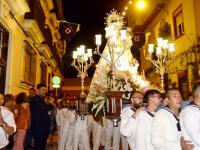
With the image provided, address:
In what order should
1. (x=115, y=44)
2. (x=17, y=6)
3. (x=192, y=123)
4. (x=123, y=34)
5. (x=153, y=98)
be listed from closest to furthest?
(x=192, y=123)
(x=153, y=98)
(x=123, y=34)
(x=115, y=44)
(x=17, y=6)

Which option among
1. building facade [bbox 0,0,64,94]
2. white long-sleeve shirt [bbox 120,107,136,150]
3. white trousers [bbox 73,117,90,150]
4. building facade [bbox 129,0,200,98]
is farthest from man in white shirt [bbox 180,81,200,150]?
building facade [bbox 129,0,200,98]

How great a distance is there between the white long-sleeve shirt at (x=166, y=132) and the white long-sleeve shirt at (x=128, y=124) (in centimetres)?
85

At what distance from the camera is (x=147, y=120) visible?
4691 mm

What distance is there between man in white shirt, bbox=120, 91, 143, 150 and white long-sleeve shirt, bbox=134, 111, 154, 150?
4.2 inches

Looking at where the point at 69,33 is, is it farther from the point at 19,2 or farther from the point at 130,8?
the point at 130,8

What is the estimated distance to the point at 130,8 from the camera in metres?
28.5

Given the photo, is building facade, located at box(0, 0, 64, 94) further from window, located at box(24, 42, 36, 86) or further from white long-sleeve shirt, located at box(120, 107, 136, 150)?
white long-sleeve shirt, located at box(120, 107, 136, 150)

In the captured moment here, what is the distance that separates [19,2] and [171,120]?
7389 millimetres

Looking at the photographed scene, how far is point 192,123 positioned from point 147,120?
1294 millimetres

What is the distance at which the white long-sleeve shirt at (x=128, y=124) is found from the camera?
4.85 meters

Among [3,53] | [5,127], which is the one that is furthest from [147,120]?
[3,53]

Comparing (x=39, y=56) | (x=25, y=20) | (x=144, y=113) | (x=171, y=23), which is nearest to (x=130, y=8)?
(x=171, y=23)

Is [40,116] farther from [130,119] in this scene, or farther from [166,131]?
[166,131]

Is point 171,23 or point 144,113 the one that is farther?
point 171,23
